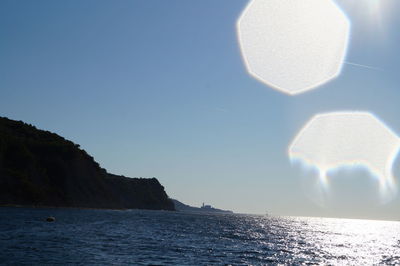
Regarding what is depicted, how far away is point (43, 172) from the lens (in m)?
162

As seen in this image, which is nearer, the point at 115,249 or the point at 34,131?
the point at 115,249

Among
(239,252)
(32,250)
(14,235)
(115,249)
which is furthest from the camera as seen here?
(239,252)

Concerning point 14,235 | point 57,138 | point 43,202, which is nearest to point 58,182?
point 43,202

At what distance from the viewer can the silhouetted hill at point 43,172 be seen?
141 m

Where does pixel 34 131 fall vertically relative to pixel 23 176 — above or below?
above

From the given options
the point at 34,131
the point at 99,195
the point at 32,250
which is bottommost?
the point at 32,250

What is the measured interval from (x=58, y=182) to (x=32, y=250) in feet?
438

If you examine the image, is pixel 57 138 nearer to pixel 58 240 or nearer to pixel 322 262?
Answer: pixel 58 240

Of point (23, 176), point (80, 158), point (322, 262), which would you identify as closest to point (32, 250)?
point (322, 262)

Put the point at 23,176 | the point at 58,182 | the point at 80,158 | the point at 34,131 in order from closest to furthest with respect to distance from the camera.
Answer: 1. the point at 23,176
2. the point at 58,182
3. the point at 80,158
4. the point at 34,131

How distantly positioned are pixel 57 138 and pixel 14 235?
6080 inches

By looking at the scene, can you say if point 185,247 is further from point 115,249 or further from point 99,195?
point 99,195

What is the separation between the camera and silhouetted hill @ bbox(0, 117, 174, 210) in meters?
141

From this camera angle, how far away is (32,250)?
41.5 metres
